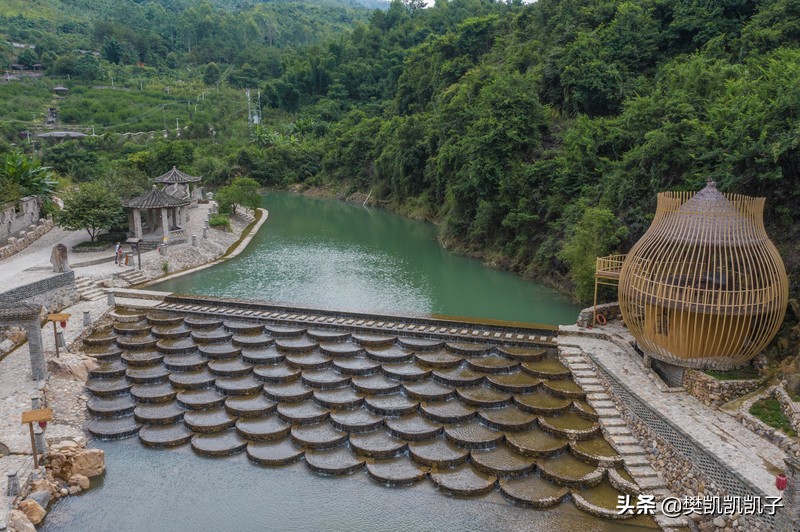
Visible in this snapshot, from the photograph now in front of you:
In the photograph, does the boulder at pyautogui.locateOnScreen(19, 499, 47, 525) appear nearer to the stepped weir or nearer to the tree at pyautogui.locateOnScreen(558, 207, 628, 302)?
the stepped weir

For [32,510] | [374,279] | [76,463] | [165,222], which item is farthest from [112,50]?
[32,510]

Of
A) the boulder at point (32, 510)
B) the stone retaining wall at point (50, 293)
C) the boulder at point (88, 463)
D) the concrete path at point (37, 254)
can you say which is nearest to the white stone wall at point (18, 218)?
the concrete path at point (37, 254)

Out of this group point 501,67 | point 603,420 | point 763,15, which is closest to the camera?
point 603,420


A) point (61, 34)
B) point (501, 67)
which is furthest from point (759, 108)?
point (61, 34)

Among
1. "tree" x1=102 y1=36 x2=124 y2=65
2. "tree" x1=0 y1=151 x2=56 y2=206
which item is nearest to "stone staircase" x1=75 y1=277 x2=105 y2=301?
"tree" x1=0 y1=151 x2=56 y2=206

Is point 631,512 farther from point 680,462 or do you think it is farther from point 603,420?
point 603,420

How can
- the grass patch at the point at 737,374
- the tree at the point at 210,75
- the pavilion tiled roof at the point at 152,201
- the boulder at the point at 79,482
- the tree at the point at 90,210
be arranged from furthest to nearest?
the tree at the point at 210,75
the pavilion tiled roof at the point at 152,201
the tree at the point at 90,210
the grass patch at the point at 737,374
the boulder at the point at 79,482

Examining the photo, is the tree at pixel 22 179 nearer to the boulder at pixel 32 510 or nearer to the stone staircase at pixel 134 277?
the stone staircase at pixel 134 277
